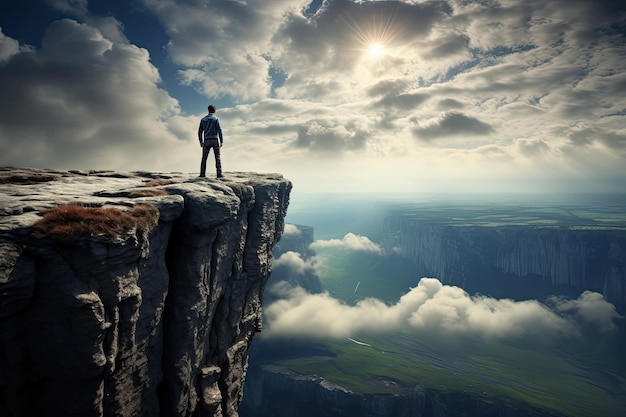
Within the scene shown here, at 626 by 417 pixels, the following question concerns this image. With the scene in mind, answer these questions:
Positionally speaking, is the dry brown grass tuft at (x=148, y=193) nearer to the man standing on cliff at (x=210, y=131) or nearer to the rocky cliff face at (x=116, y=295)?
the rocky cliff face at (x=116, y=295)

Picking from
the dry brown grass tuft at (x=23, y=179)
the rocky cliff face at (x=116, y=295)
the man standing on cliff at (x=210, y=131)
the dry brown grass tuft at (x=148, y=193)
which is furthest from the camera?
the man standing on cliff at (x=210, y=131)

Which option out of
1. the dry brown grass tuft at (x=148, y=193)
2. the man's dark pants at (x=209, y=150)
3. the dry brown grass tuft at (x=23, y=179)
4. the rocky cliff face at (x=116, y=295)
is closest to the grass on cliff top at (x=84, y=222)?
the rocky cliff face at (x=116, y=295)

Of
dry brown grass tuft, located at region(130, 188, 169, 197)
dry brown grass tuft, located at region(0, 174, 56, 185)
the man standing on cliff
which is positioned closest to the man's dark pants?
the man standing on cliff

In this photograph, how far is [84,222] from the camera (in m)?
15.9

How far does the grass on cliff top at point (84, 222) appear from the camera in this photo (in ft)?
49.4

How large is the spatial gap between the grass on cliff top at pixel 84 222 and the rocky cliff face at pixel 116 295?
0.18 feet

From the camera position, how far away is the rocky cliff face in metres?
15.0

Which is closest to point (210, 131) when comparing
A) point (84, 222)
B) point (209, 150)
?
point (209, 150)

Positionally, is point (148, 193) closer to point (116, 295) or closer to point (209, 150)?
point (116, 295)

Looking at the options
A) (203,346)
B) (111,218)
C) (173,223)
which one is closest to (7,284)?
(111,218)

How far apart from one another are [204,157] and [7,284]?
20386 millimetres

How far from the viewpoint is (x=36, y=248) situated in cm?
1467

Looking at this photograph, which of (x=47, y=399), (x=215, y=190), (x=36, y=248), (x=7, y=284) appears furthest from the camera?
(x=215, y=190)

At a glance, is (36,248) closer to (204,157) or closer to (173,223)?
(173,223)
